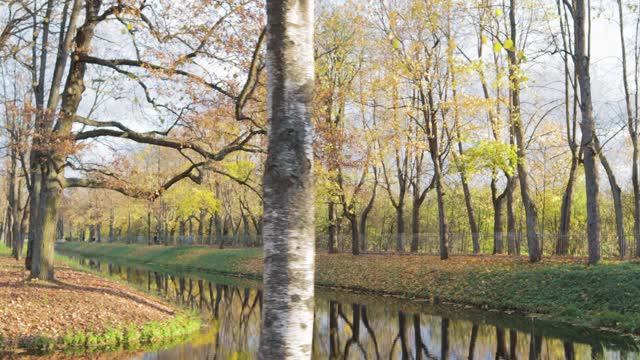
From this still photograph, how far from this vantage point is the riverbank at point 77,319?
11.2 metres

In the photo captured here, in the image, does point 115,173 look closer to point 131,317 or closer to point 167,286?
point 131,317

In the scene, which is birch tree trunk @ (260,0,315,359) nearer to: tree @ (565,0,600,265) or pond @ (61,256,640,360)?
pond @ (61,256,640,360)

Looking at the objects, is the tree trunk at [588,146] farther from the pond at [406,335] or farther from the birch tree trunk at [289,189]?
the birch tree trunk at [289,189]

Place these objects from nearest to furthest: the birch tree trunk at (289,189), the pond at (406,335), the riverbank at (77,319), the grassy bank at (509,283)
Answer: the birch tree trunk at (289,189) → the riverbank at (77,319) → the pond at (406,335) → the grassy bank at (509,283)

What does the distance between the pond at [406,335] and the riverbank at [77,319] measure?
978mm

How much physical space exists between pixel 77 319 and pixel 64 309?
2.05 feet

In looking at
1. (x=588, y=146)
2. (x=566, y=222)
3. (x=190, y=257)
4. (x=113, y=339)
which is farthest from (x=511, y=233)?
(x=190, y=257)

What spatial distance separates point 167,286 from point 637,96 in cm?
2649

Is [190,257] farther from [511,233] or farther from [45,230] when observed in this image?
[45,230]

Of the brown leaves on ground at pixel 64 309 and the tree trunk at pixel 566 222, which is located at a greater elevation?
the tree trunk at pixel 566 222

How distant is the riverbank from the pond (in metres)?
0.98

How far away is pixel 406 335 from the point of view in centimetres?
1408

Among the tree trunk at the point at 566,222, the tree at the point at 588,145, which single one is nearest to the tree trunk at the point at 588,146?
the tree at the point at 588,145

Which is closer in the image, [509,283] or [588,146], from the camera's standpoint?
[588,146]
